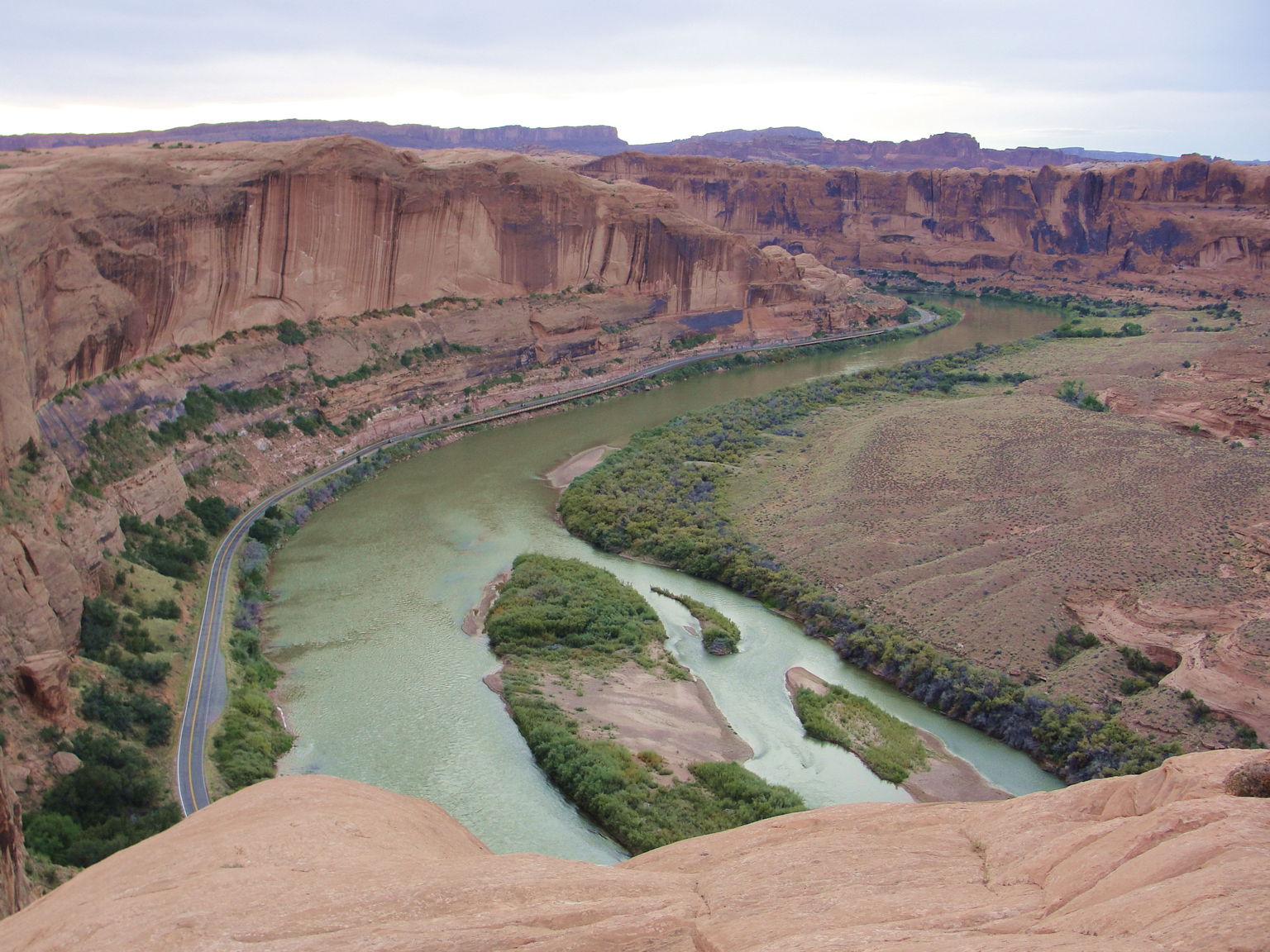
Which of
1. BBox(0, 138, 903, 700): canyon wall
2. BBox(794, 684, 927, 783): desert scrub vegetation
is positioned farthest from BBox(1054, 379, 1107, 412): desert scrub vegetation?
BBox(794, 684, 927, 783): desert scrub vegetation

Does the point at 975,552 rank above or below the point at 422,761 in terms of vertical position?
above

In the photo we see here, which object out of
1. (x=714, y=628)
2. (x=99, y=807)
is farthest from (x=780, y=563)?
(x=99, y=807)

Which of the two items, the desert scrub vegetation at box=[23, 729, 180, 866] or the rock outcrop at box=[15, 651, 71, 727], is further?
the rock outcrop at box=[15, 651, 71, 727]

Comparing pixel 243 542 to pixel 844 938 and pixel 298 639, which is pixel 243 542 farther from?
Answer: pixel 844 938

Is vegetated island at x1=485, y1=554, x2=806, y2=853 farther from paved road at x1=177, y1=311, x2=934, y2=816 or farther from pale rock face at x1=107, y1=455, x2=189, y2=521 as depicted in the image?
pale rock face at x1=107, y1=455, x2=189, y2=521

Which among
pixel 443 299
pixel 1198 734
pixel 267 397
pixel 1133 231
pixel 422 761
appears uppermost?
pixel 1133 231

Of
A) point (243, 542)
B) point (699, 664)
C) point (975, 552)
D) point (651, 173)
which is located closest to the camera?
point (699, 664)

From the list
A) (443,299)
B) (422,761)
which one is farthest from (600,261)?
(422,761)

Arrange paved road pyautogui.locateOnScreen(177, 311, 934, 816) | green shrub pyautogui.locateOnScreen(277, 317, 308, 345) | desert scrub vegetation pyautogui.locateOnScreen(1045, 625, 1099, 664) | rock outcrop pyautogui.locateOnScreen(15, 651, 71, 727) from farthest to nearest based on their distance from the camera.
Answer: green shrub pyautogui.locateOnScreen(277, 317, 308, 345)
desert scrub vegetation pyautogui.locateOnScreen(1045, 625, 1099, 664)
paved road pyautogui.locateOnScreen(177, 311, 934, 816)
rock outcrop pyautogui.locateOnScreen(15, 651, 71, 727)
